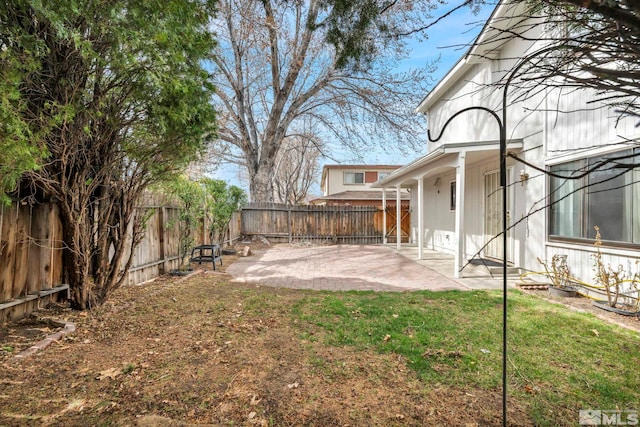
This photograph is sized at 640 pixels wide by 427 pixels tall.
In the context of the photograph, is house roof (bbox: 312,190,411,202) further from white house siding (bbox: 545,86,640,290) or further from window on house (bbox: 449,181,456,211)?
white house siding (bbox: 545,86,640,290)

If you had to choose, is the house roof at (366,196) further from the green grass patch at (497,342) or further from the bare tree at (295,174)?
the green grass patch at (497,342)

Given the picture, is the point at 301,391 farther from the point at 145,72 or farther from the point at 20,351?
the point at 145,72

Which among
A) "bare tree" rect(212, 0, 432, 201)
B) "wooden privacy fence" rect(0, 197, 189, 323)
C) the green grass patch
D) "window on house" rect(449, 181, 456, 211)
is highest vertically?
"bare tree" rect(212, 0, 432, 201)

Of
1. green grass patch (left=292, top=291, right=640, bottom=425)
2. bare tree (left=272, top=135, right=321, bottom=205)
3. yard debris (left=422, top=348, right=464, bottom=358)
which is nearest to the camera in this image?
green grass patch (left=292, top=291, right=640, bottom=425)

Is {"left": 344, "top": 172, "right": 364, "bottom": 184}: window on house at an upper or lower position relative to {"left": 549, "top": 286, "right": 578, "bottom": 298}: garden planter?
upper

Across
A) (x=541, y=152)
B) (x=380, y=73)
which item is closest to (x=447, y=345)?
(x=541, y=152)

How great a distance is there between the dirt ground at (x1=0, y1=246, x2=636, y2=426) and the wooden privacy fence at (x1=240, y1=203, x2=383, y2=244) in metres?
10.7

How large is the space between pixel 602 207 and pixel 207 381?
19.8ft

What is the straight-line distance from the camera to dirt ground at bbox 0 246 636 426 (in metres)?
2.16

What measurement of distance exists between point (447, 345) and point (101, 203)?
4.39 m

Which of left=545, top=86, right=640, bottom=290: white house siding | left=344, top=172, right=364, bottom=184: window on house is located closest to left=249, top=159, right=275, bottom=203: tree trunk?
left=545, top=86, right=640, bottom=290: white house siding

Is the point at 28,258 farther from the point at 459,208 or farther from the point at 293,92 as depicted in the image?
the point at 293,92

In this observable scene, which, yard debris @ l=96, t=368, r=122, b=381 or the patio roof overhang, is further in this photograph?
the patio roof overhang

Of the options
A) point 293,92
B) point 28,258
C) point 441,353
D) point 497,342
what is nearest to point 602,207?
point 497,342
